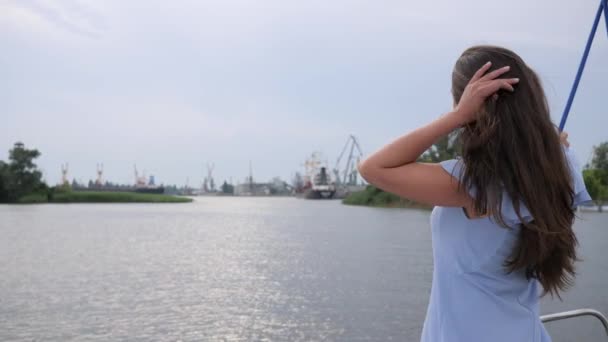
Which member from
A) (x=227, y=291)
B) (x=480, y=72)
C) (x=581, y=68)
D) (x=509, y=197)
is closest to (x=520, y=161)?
(x=509, y=197)

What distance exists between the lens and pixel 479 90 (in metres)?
1.18

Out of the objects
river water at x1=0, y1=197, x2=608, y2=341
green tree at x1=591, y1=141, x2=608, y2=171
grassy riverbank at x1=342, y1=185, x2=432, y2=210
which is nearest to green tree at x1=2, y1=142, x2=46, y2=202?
grassy riverbank at x1=342, y1=185, x2=432, y2=210

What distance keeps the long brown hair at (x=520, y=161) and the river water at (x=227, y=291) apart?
837 centimetres

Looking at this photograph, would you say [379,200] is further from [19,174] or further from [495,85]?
[495,85]

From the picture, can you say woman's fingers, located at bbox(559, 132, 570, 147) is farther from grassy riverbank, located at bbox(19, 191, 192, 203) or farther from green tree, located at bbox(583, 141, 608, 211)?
grassy riverbank, located at bbox(19, 191, 192, 203)

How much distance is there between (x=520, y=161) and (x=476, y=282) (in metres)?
0.27

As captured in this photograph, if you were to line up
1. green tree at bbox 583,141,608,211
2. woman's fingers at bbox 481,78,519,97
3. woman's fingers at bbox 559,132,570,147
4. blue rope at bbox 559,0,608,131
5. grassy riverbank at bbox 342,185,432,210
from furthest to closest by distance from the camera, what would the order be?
grassy riverbank at bbox 342,185,432,210
green tree at bbox 583,141,608,211
blue rope at bbox 559,0,608,131
woman's fingers at bbox 559,132,570,147
woman's fingers at bbox 481,78,519,97

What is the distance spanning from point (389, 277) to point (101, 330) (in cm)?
791

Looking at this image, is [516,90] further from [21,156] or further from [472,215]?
[21,156]

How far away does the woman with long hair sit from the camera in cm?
119

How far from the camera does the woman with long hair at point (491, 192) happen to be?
1.19 metres

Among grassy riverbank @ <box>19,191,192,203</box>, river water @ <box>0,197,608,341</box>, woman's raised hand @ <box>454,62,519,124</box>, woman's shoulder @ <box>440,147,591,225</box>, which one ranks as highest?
grassy riverbank @ <box>19,191,192,203</box>

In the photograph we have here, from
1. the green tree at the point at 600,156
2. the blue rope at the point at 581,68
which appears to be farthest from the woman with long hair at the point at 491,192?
the green tree at the point at 600,156

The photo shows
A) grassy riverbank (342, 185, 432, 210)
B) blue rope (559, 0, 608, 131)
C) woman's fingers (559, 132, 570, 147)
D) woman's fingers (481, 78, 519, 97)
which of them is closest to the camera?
woman's fingers (481, 78, 519, 97)
